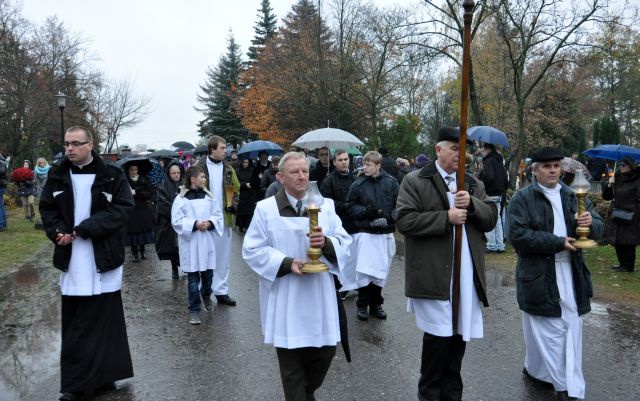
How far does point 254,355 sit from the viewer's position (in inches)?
218

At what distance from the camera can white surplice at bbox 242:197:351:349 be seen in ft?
12.2

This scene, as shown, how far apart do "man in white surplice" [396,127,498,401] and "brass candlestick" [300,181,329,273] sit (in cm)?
89

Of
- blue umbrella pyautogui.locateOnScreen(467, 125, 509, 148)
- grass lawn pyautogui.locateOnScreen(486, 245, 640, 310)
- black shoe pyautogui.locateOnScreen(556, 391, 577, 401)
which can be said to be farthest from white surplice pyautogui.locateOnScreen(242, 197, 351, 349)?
blue umbrella pyautogui.locateOnScreen(467, 125, 509, 148)

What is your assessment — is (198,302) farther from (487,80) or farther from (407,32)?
(487,80)

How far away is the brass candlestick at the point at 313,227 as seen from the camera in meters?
3.51

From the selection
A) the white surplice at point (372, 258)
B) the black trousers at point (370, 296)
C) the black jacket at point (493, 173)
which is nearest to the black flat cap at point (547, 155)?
the white surplice at point (372, 258)

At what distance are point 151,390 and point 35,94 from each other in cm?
2513

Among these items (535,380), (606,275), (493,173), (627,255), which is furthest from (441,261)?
(493,173)

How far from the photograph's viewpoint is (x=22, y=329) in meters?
6.57

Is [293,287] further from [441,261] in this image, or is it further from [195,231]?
[195,231]

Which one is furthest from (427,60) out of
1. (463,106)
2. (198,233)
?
(463,106)

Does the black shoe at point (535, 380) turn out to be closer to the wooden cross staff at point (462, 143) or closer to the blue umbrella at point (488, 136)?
the wooden cross staff at point (462, 143)

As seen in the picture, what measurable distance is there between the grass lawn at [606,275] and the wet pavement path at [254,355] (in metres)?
0.63

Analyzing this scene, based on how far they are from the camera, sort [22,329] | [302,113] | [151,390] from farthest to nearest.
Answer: [302,113] → [22,329] → [151,390]
